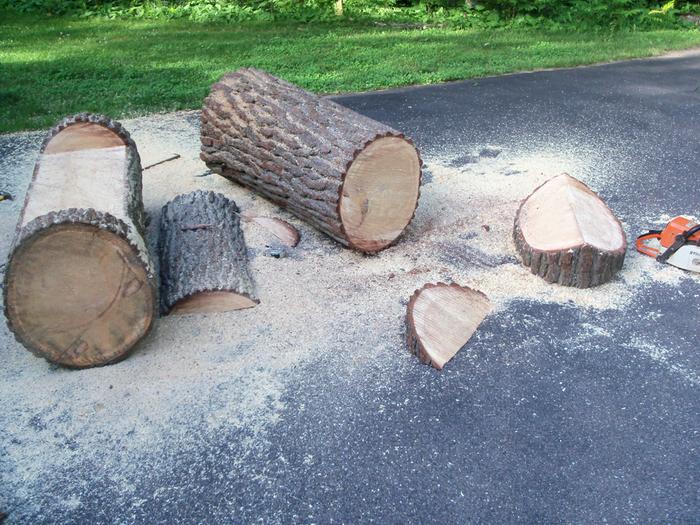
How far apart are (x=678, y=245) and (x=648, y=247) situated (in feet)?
0.84

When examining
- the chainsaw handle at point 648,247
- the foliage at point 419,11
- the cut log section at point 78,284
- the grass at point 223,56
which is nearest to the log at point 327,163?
the cut log section at point 78,284

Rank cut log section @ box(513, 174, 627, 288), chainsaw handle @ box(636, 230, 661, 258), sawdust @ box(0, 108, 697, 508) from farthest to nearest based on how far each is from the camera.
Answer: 1. chainsaw handle @ box(636, 230, 661, 258)
2. cut log section @ box(513, 174, 627, 288)
3. sawdust @ box(0, 108, 697, 508)

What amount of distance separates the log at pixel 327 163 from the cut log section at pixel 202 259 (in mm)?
482

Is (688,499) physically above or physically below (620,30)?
below

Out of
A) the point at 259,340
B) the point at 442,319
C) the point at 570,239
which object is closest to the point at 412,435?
the point at 442,319

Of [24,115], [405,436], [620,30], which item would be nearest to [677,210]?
[405,436]

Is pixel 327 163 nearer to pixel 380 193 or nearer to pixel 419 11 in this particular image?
pixel 380 193

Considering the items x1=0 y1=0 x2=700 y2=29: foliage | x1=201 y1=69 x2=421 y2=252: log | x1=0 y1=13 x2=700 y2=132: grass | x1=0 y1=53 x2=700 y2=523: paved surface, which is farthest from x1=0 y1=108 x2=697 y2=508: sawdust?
x1=0 y1=0 x2=700 y2=29: foliage

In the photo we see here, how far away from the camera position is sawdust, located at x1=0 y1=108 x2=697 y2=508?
300 centimetres

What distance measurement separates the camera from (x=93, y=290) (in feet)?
10.9

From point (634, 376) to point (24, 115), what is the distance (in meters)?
6.45

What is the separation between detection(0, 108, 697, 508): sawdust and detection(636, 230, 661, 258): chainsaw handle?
0.07 meters

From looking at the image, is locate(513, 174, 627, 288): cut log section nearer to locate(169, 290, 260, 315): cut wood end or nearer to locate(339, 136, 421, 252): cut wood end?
locate(339, 136, 421, 252): cut wood end

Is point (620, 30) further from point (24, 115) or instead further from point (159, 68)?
point (24, 115)
